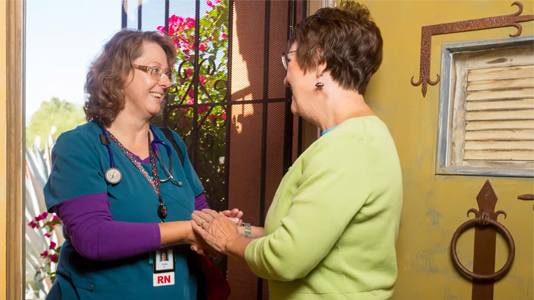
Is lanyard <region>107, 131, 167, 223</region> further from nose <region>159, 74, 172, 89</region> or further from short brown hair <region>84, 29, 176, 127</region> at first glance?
nose <region>159, 74, 172, 89</region>

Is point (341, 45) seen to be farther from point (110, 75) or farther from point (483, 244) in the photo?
point (483, 244)

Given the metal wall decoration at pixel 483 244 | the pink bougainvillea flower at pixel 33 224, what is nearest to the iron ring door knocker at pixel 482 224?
the metal wall decoration at pixel 483 244

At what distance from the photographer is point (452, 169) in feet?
6.78

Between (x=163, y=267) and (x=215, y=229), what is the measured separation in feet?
0.94

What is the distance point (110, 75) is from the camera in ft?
5.72

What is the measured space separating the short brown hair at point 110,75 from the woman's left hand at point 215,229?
1.58 ft

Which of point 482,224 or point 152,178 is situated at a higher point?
point 152,178

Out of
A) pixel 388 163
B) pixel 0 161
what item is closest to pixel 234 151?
pixel 0 161

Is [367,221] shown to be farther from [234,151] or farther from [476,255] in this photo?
[234,151]

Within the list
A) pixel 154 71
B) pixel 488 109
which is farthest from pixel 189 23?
pixel 488 109

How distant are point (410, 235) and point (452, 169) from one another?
345 mm

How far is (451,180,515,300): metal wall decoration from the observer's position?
196 centimetres

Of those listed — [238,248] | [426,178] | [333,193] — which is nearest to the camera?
[333,193]

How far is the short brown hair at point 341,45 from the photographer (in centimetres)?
142
